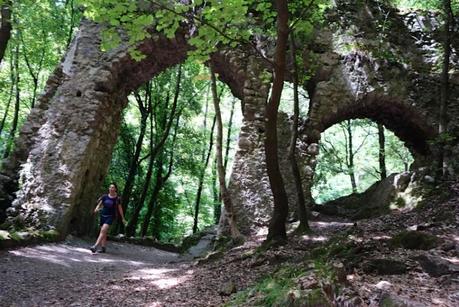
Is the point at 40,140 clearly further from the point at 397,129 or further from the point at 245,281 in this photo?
the point at 397,129

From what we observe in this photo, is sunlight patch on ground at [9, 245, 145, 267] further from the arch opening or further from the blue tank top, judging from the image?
the arch opening

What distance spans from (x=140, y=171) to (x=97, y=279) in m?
13.8

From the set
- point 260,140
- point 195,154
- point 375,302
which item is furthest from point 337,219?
point 195,154

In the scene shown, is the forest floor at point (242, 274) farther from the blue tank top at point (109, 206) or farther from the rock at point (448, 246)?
the blue tank top at point (109, 206)

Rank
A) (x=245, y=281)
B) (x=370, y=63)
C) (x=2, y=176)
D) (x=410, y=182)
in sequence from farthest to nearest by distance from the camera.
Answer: (x=370, y=63) < (x=2, y=176) < (x=410, y=182) < (x=245, y=281)

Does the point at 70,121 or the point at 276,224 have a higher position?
the point at 70,121

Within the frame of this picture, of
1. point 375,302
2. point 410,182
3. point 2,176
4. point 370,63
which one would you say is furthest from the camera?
point 370,63

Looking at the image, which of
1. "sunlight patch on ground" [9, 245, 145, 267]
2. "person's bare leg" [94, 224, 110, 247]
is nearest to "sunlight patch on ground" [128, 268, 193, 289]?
"sunlight patch on ground" [9, 245, 145, 267]

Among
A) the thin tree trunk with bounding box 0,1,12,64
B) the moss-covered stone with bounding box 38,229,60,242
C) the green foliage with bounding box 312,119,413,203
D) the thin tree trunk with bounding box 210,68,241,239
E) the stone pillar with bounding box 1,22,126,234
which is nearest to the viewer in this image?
the thin tree trunk with bounding box 0,1,12,64

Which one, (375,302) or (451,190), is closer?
(375,302)

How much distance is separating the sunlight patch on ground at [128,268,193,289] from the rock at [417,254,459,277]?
10.2 ft

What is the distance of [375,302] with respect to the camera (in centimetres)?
288

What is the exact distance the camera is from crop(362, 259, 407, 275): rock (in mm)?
3650

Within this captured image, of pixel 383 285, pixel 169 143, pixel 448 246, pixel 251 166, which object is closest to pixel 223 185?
pixel 251 166
